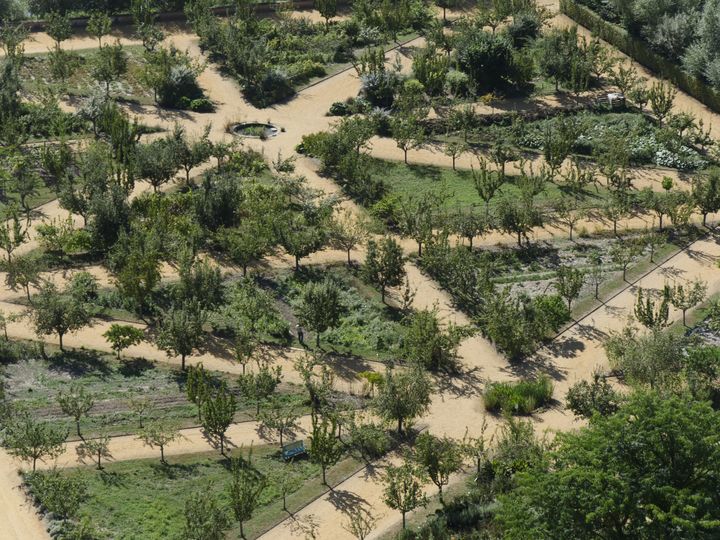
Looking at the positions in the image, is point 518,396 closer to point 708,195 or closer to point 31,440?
point 708,195

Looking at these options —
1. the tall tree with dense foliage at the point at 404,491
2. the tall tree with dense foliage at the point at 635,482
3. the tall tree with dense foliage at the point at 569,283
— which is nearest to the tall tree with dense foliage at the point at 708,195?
the tall tree with dense foliage at the point at 569,283

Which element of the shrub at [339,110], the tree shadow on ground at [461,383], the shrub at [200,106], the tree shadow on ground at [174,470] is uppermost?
the shrub at [200,106]

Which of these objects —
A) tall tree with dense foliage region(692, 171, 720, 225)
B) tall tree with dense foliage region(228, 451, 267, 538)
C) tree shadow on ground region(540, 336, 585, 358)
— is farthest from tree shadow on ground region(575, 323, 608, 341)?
tall tree with dense foliage region(228, 451, 267, 538)

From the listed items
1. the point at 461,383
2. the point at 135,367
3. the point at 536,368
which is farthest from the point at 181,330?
the point at 536,368

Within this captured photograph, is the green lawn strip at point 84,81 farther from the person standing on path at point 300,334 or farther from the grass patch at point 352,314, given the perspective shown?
the person standing on path at point 300,334

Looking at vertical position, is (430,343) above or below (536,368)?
above

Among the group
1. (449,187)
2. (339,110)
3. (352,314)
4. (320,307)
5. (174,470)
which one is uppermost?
(320,307)
